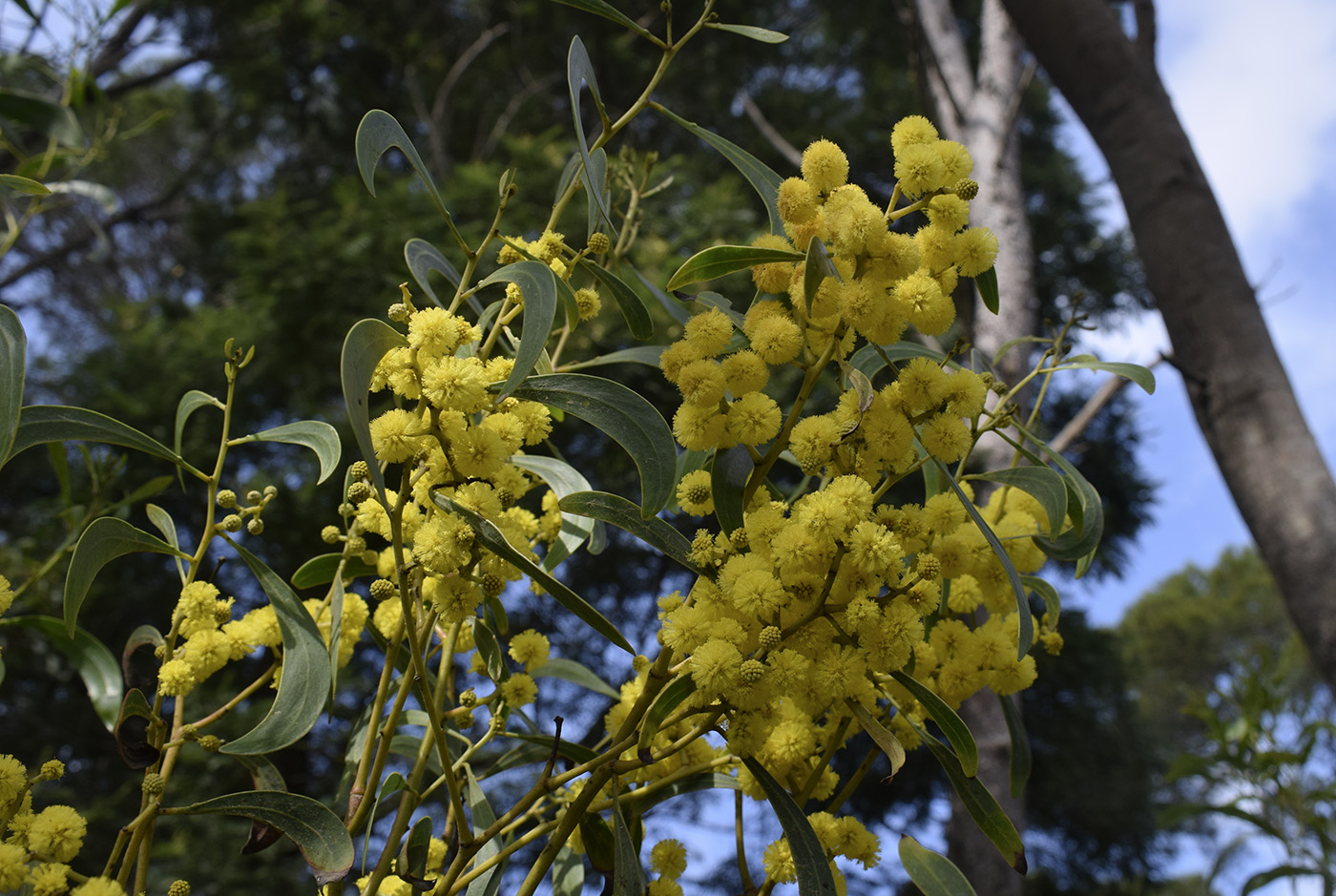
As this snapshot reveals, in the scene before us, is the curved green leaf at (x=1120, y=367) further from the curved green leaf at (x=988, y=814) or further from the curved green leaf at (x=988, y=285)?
the curved green leaf at (x=988, y=814)

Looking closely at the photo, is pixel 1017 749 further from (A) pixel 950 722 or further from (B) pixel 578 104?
(B) pixel 578 104

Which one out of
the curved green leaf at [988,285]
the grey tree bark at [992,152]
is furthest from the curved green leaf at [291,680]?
the grey tree bark at [992,152]

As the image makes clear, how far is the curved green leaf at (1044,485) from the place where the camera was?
19.9 inches

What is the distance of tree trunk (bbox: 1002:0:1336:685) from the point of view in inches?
57.2

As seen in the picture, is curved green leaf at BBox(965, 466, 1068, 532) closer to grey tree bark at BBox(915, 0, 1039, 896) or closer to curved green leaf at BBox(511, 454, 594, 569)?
curved green leaf at BBox(511, 454, 594, 569)

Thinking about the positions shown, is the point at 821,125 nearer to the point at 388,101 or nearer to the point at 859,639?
the point at 388,101

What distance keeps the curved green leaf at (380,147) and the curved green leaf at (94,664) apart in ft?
1.51

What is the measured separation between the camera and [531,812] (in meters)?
0.52

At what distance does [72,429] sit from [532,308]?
0.27 m

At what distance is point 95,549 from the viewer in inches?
18.5

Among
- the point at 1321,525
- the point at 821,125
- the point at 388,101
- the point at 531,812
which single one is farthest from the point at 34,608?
the point at 821,125

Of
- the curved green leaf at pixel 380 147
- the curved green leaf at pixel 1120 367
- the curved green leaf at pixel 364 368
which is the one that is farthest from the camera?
the curved green leaf at pixel 1120 367

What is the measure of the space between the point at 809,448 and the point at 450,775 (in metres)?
0.26

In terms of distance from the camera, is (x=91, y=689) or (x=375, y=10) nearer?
(x=91, y=689)
